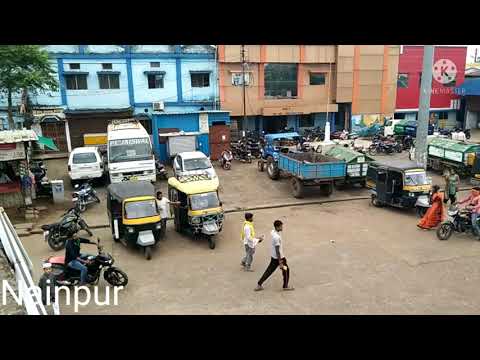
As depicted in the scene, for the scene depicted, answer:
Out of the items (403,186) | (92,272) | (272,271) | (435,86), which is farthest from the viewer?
(435,86)

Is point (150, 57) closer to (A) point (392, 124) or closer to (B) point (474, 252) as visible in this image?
(A) point (392, 124)

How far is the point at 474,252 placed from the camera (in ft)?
35.8

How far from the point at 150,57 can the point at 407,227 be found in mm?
17372

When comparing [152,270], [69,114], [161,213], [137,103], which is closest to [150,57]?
[137,103]

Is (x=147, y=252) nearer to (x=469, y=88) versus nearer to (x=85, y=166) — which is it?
(x=85, y=166)

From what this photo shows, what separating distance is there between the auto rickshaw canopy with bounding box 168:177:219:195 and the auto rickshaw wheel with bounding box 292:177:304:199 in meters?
4.62

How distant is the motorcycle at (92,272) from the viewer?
8.89 metres

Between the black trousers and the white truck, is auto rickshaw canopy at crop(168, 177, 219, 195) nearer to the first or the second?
the black trousers

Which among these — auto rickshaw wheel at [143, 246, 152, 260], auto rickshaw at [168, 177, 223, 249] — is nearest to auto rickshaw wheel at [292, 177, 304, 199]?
auto rickshaw at [168, 177, 223, 249]

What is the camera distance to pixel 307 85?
28391 millimetres

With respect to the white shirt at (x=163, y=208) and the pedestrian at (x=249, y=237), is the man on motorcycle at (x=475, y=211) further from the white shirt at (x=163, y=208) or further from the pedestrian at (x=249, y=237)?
the white shirt at (x=163, y=208)

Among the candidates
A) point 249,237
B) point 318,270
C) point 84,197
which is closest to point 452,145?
point 318,270

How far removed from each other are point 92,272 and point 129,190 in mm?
3089

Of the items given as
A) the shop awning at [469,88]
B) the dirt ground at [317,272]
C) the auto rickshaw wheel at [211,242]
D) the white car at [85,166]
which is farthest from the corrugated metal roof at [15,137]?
the shop awning at [469,88]
